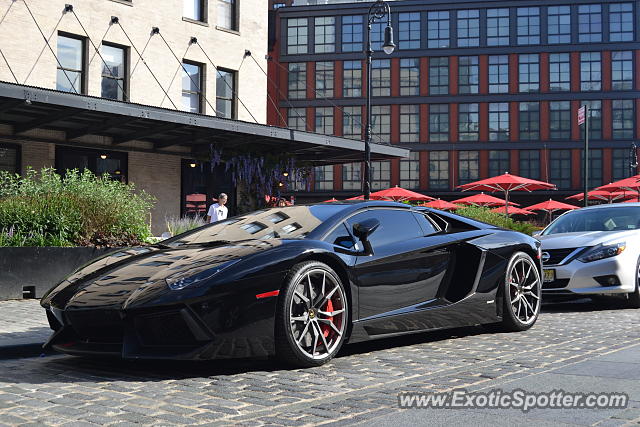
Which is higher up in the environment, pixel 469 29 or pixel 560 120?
pixel 469 29

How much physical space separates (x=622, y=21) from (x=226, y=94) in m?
45.1

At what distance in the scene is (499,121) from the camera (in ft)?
211

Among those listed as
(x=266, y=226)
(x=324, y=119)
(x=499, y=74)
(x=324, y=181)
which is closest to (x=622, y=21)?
(x=499, y=74)

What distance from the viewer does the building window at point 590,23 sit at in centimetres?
6359

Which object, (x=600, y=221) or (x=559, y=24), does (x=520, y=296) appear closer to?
(x=600, y=221)

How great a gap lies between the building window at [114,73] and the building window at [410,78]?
1675 inches

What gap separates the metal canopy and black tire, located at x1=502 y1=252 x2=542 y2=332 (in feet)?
45.9

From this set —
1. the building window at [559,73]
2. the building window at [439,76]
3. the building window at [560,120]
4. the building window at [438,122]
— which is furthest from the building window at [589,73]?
Answer: the building window at [438,122]

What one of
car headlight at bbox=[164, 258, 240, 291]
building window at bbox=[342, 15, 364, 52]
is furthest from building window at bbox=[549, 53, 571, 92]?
→ car headlight at bbox=[164, 258, 240, 291]

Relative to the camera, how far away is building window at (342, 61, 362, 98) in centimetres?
6650

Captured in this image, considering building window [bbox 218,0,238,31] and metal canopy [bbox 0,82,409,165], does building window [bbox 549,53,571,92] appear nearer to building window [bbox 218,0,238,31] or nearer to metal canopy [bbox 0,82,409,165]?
metal canopy [bbox 0,82,409,165]

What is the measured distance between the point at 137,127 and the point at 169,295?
19618mm

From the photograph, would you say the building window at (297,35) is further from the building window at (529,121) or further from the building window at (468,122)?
the building window at (529,121)

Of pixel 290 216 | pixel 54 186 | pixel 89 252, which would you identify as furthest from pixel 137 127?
pixel 290 216
